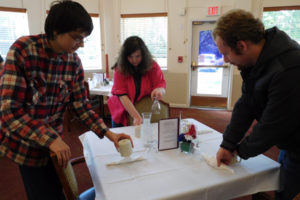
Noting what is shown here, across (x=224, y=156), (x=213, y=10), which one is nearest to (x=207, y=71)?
(x=213, y=10)

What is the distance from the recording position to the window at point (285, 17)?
4238 millimetres

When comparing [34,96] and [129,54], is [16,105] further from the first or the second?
[129,54]

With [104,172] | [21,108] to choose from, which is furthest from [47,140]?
[104,172]

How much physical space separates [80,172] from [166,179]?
1.70m

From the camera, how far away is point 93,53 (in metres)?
5.16

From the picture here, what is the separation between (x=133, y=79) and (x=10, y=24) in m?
3.83

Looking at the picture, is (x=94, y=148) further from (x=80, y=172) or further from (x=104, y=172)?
(x=80, y=172)

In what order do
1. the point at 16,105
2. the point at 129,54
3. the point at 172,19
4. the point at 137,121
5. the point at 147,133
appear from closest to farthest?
the point at 16,105, the point at 147,133, the point at 137,121, the point at 129,54, the point at 172,19

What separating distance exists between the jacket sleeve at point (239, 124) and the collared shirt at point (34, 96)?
0.66 m

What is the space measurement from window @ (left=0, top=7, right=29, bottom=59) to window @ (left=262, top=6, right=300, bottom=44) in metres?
4.92

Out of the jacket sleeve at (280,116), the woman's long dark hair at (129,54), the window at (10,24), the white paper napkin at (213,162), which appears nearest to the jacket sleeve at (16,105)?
the white paper napkin at (213,162)

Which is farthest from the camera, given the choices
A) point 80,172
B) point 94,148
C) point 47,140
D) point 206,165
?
point 80,172

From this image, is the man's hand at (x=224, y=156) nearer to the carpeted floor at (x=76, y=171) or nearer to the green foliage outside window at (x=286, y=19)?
the carpeted floor at (x=76, y=171)

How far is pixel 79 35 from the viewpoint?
34.8 inches
